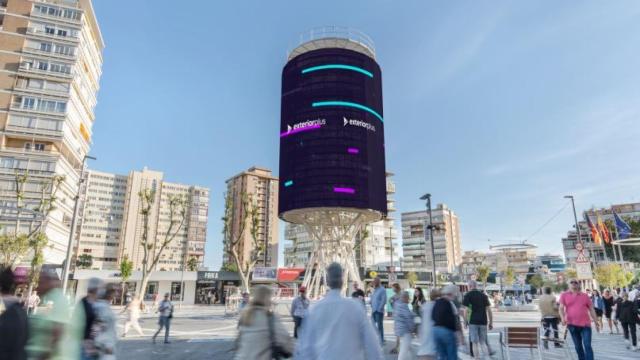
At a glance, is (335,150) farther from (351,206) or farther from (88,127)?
(88,127)

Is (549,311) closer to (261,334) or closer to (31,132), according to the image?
(261,334)

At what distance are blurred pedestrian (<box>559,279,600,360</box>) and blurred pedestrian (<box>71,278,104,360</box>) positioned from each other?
8969 mm

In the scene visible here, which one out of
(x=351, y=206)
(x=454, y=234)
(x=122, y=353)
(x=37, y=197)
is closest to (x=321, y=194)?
(x=351, y=206)

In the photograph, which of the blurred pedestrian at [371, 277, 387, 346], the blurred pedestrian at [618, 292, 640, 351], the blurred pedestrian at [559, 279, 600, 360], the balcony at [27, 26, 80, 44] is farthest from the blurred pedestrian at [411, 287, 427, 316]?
the balcony at [27, 26, 80, 44]

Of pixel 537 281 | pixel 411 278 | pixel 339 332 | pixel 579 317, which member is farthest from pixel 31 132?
pixel 537 281

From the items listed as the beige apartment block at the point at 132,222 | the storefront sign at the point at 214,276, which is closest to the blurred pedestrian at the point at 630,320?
the storefront sign at the point at 214,276

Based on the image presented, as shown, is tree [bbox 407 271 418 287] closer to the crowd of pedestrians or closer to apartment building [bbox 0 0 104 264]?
apartment building [bbox 0 0 104 264]

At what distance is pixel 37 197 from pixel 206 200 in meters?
102

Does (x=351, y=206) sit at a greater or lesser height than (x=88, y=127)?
lesser

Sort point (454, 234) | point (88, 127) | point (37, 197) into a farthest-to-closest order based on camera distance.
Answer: point (454, 234)
point (88, 127)
point (37, 197)

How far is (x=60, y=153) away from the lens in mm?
49719

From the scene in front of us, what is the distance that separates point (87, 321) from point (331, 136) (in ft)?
109

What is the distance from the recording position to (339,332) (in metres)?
3.65

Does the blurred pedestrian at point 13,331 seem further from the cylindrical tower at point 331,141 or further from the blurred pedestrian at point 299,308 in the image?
the cylindrical tower at point 331,141
